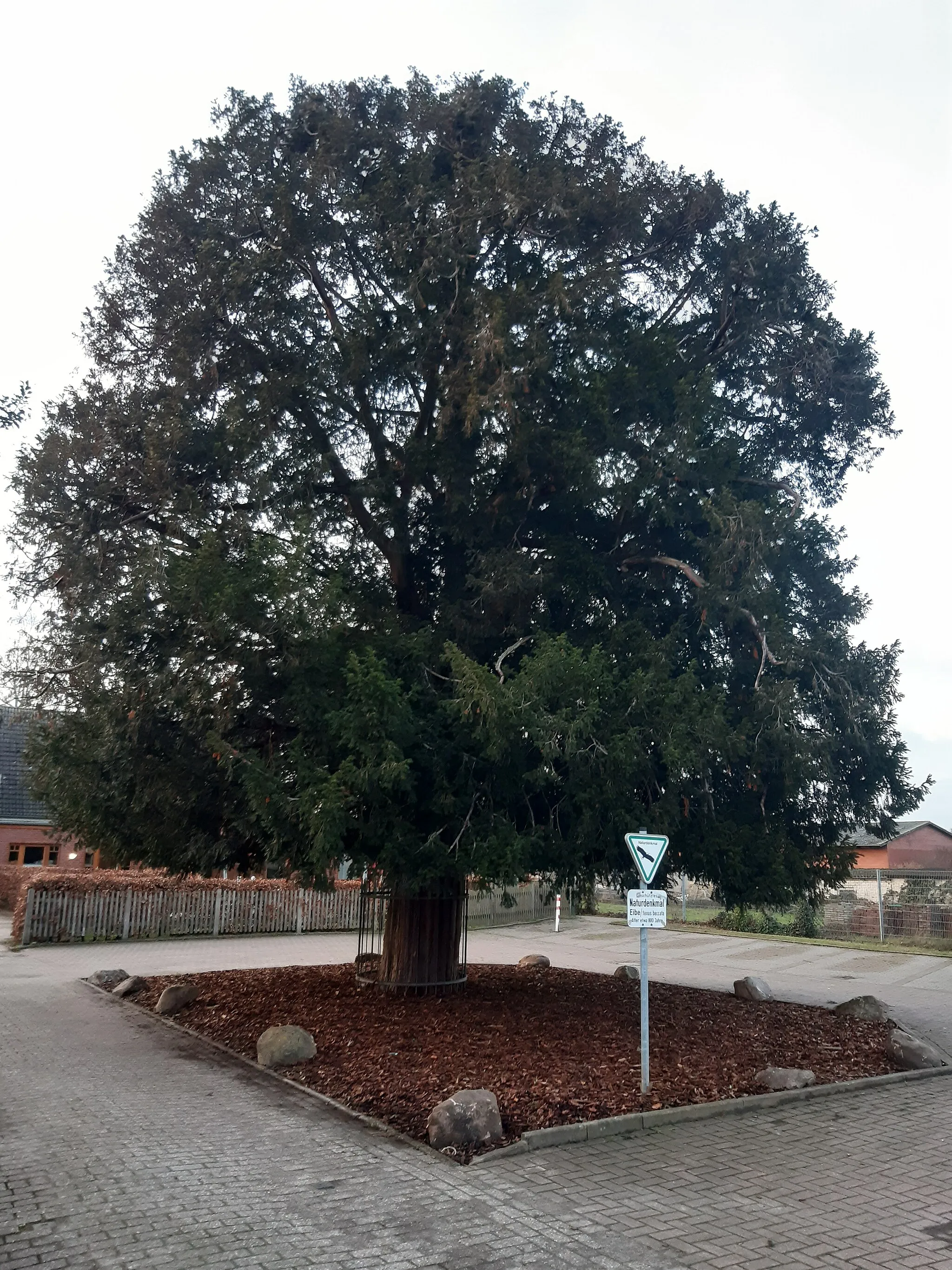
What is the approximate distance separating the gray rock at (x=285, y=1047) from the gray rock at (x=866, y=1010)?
704 cm

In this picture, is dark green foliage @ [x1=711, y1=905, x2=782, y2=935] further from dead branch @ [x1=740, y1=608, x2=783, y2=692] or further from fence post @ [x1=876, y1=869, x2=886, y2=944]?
dead branch @ [x1=740, y1=608, x2=783, y2=692]

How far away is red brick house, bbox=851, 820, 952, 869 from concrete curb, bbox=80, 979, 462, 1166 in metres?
14.6

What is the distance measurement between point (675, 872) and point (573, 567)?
12.1ft

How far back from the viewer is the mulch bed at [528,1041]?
7.81m

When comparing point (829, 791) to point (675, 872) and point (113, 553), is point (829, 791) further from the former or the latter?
point (113, 553)

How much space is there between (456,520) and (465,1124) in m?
7.02

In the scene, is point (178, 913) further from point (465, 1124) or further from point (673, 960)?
point (465, 1124)

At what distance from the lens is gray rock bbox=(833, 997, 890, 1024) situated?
12.2 metres

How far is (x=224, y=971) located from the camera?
51.3 ft

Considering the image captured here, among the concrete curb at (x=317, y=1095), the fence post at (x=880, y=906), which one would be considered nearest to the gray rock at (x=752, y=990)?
the concrete curb at (x=317, y=1095)

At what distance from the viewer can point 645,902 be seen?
26.8ft

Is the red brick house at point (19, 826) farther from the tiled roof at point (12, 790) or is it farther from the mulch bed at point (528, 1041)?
the mulch bed at point (528, 1041)

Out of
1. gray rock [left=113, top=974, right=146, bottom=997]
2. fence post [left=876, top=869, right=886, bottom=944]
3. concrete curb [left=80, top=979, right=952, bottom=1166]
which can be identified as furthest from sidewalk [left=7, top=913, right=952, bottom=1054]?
concrete curb [left=80, top=979, right=952, bottom=1166]

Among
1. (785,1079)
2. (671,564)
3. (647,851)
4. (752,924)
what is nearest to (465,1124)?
(647,851)
